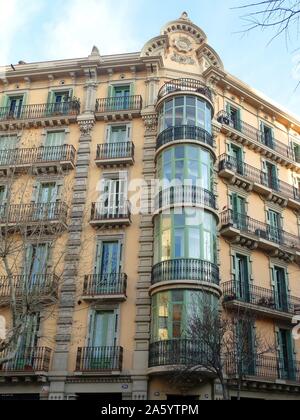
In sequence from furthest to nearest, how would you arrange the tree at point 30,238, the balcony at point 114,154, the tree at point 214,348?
the balcony at point 114,154
the tree at point 30,238
the tree at point 214,348

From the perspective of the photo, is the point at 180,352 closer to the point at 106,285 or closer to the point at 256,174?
the point at 106,285

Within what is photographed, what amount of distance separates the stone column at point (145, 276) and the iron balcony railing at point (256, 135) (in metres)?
3.74

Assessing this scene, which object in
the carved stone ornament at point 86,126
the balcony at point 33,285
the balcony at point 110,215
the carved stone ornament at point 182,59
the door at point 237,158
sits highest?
the carved stone ornament at point 182,59

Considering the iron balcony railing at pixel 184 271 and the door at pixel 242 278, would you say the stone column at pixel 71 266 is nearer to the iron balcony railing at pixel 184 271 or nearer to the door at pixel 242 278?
the iron balcony railing at pixel 184 271

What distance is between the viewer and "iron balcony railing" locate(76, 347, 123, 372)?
57.8 feet

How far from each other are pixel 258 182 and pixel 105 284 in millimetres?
9565

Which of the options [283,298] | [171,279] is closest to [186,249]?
[171,279]

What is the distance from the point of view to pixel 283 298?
71.8 feet

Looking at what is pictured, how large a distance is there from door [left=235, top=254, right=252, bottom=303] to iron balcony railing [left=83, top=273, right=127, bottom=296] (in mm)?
4982

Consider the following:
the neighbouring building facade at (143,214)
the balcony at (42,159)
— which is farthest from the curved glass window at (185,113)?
the balcony at (42,159)

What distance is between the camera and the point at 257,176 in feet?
78.7

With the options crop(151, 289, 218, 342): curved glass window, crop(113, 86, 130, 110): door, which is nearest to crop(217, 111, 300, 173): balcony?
crop(113, 86, 130, 110): door

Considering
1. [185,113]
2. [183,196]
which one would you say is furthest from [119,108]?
[183,196]

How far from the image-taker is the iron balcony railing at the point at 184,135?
21078mm
